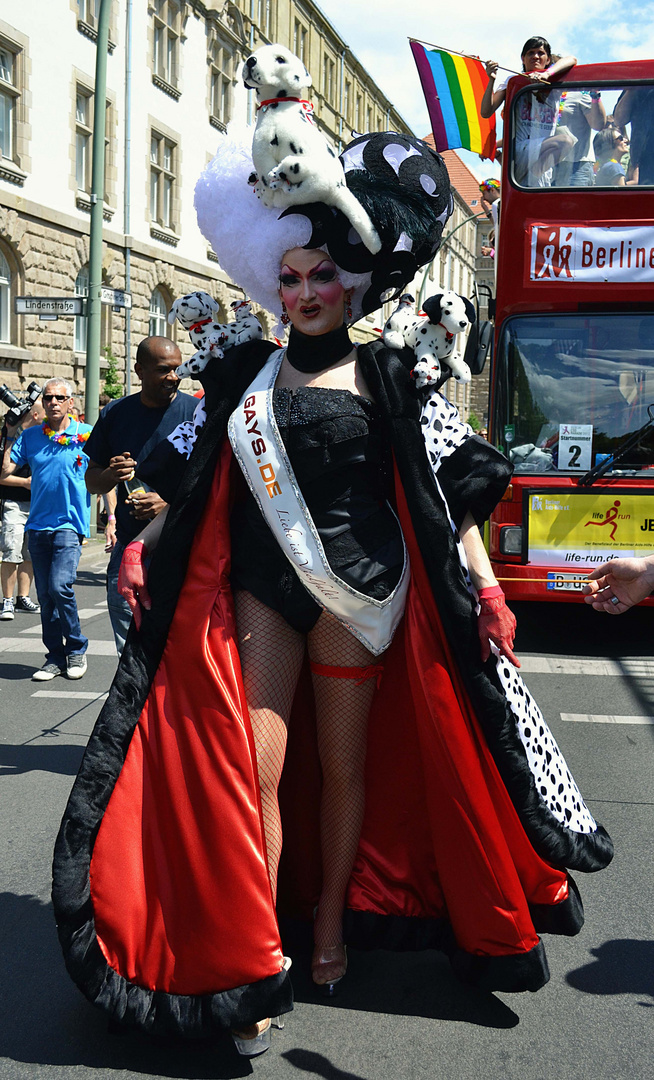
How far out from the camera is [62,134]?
1917 centimetres

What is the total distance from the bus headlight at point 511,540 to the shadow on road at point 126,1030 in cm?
455

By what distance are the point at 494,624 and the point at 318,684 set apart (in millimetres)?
521

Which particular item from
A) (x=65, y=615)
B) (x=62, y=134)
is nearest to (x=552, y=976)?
(x=65, y=615)

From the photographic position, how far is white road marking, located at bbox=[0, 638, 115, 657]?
286 inches

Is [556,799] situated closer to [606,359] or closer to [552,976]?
[552,976]

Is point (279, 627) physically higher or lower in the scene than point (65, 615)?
higher

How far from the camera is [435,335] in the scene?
2.76 m

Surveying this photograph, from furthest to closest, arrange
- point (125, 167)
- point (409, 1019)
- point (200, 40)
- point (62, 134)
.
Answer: point (200, 40) → point (125, 167) → point (62, 134) → point (409, 1019)

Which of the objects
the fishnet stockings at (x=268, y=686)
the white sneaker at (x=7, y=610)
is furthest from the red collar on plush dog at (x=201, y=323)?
the white sneaker at (x=7, y=610)

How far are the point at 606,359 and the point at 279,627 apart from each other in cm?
505

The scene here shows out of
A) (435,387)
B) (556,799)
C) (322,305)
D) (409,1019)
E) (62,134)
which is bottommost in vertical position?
(409,1019)

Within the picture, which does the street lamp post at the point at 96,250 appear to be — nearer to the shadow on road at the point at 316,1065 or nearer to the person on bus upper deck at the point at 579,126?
the person on bus upper deck at the point at 579,126

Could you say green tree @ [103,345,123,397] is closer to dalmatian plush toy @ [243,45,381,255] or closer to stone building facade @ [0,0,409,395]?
stone building facade @ [0,0,409,395]

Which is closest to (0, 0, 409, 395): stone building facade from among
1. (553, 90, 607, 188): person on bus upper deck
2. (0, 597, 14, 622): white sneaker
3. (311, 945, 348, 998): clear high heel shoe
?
(0, 597, 14, 622): white sneaker
